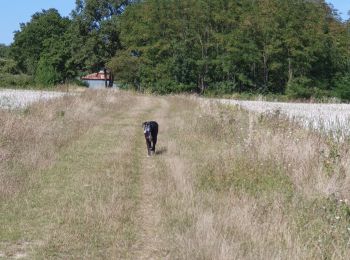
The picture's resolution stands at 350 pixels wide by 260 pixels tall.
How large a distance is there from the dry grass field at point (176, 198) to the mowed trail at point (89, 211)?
16 mm

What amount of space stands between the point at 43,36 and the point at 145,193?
89.4m

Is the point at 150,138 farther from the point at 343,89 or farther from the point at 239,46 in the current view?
the point at 343,89

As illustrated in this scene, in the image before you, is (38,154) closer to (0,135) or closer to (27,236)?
(0,135)

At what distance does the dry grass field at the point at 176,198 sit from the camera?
18.2 feet

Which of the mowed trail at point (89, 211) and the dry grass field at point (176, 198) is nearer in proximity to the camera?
the dry grass field at point (176, 198)

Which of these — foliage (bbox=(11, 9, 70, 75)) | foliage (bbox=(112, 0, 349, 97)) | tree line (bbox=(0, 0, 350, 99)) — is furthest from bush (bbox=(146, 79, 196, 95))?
foliage (bbox=(11, 9, 70, 75))

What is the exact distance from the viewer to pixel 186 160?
36.2 ft

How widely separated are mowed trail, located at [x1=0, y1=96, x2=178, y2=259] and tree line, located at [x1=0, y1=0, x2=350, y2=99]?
158ft

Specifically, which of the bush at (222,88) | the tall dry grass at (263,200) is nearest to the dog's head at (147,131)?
the tall dry grass at (263,200)

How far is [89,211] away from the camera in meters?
6.97

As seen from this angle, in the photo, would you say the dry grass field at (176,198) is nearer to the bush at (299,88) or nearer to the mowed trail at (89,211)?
the mowed trail at (89,211)

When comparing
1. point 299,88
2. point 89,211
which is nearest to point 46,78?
point 299,88

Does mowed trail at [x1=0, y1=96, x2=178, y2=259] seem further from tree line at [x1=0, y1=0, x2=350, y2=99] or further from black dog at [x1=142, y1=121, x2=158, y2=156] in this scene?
tree line at [x1=0, y1=0, x2=350, y2=99]

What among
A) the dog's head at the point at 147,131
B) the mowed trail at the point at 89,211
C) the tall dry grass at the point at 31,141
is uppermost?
the dog's head at the point at 147,131
